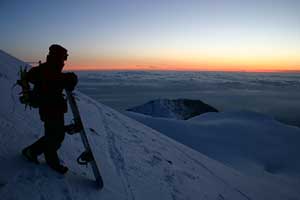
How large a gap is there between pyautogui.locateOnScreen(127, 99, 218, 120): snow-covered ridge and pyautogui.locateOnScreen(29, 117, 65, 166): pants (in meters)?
47.7

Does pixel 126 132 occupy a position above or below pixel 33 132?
below

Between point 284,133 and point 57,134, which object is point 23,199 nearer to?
point 57,134

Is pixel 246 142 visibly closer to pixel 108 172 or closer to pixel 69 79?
pixel 108 172

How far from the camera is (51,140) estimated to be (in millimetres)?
3754

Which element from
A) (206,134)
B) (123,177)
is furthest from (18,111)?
(206,134)

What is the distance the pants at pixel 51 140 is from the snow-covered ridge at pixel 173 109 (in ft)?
157

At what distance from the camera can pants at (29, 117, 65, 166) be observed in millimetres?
3688

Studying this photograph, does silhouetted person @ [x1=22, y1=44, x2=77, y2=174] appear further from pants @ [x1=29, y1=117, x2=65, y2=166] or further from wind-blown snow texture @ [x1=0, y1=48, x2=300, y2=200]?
wind-blown snow texture @ [x1=0, y1=48, x2=300, y2=200]

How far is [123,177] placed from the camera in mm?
5258

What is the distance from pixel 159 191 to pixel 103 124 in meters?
4.65

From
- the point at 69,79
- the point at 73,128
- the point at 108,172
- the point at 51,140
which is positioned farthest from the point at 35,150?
the point at 108,172

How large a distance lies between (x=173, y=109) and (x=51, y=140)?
52380 mm

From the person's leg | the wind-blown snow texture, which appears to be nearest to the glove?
the person's leg

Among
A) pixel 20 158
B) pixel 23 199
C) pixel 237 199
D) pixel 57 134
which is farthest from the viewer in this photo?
pixel 237 199
